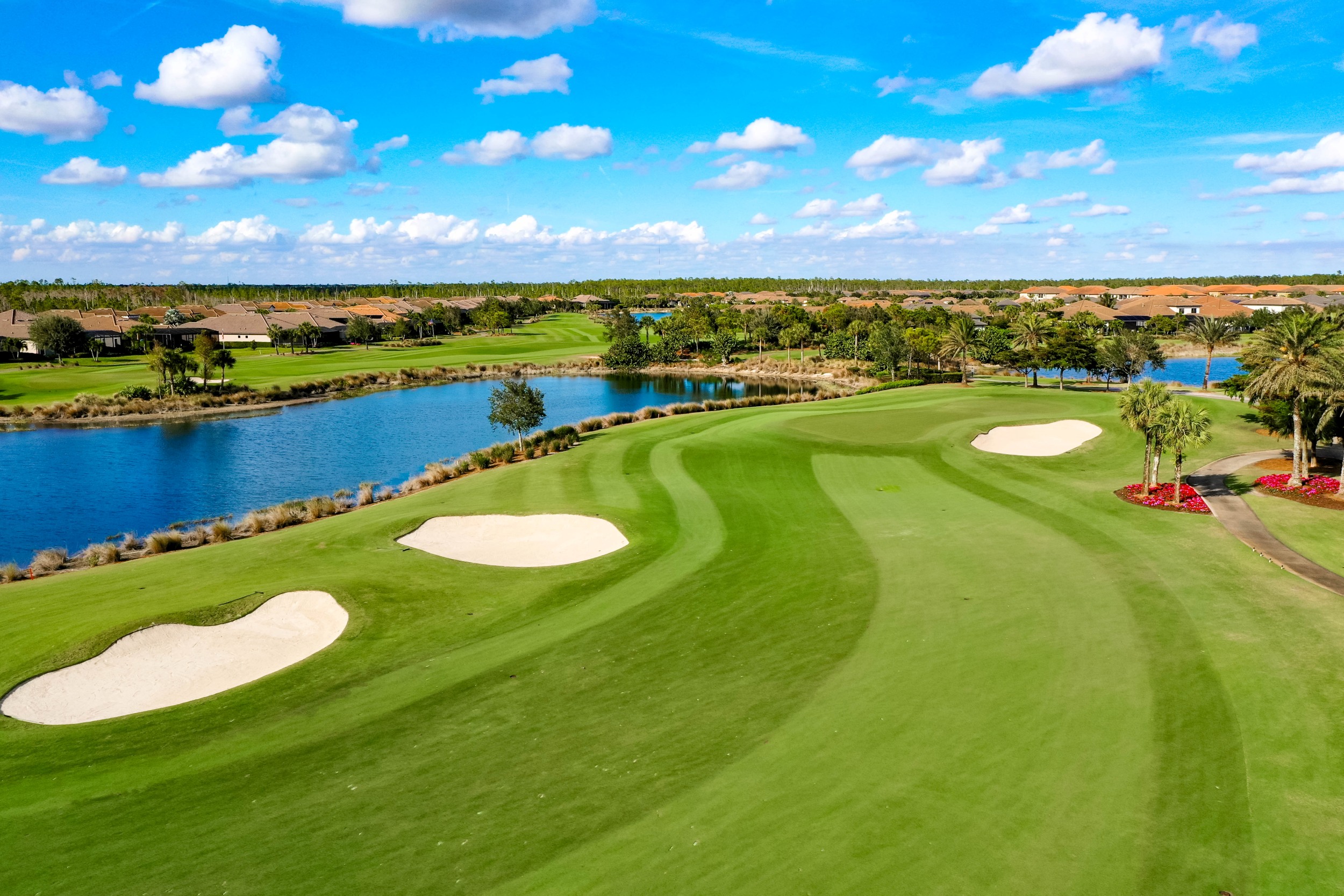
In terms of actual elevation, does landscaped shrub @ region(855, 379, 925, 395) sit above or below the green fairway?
below

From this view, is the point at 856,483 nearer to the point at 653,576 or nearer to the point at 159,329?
the point at 653,576

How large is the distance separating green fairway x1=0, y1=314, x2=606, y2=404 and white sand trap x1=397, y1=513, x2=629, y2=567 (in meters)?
62.4

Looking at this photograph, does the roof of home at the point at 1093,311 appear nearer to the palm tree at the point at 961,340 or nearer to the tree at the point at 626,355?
the palm tree at the point at 961,340

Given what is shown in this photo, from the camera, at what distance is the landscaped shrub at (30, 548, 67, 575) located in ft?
82.4

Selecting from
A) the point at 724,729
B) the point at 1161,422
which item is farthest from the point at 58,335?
the point at 1161,422

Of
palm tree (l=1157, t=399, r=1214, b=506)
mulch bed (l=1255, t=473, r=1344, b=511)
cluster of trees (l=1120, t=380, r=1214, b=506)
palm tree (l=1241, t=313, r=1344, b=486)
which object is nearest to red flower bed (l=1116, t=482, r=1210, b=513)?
cluster of trees (l=1120, t=380, r=1214, b=506)

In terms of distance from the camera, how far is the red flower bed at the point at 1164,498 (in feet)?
95.5

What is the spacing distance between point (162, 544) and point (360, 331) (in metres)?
106

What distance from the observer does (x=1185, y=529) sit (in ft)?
87.1

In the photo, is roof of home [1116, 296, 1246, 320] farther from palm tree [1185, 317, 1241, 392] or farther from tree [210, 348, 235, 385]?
tree [210, 348, 235, 385]

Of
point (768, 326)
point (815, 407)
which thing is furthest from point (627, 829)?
point (768, 326)

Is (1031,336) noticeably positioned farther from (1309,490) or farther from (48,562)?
(48,562)

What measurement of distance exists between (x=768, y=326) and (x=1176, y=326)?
6998cm

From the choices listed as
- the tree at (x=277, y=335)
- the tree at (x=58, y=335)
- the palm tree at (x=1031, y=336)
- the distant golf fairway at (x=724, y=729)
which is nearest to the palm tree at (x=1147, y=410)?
the distant golf fairway at (x=724, y=729)
